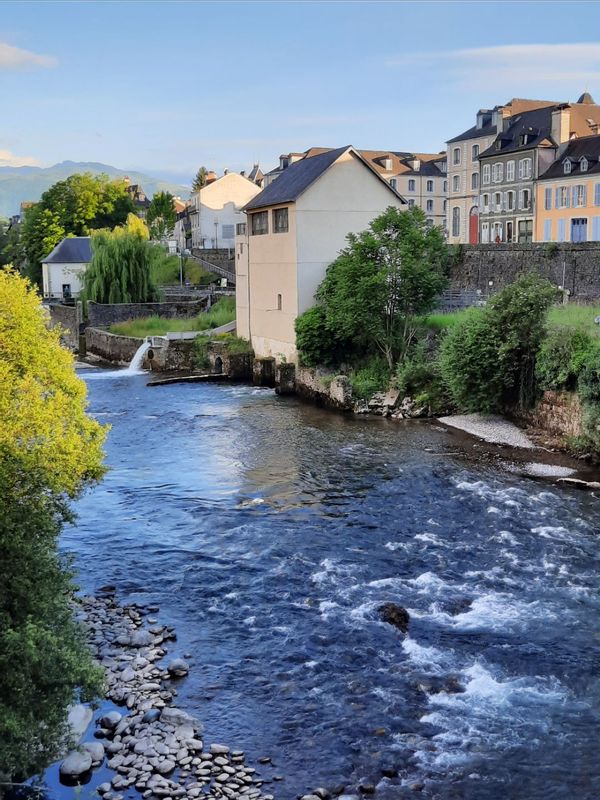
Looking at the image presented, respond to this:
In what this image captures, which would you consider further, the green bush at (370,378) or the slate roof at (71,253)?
A: the slate roof at (71,253)

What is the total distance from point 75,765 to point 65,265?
2657 inches

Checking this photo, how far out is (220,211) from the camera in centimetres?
8931

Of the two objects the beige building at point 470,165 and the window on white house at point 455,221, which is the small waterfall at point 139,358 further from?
the window on white house at point 455,221

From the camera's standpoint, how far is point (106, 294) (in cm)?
6062

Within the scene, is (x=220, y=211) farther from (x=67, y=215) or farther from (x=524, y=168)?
(x=524, y=168)

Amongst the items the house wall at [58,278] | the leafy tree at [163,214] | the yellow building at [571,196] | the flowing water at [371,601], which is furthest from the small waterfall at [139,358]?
the leafy tree at [163,214]

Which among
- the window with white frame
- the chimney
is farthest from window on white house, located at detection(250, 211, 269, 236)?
the chimney

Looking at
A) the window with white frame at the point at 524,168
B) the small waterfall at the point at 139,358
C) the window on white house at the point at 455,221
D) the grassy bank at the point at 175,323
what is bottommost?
the small waterfall at the point at 139,358

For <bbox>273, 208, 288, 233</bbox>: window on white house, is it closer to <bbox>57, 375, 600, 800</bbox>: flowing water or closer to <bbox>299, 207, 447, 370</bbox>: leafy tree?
<bbox>299, 207, 447, 370</bbox>: leafy tree

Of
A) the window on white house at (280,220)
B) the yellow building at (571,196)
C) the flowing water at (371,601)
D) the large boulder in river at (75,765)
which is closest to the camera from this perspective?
the large boulder in river at (75,765)

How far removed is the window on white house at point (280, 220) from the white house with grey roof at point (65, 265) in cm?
3586

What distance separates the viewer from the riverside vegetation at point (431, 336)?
91.1ft

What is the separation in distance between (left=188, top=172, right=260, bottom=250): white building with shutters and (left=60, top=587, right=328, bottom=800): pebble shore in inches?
3007

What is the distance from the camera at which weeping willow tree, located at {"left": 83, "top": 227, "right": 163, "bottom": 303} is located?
2365 inches
